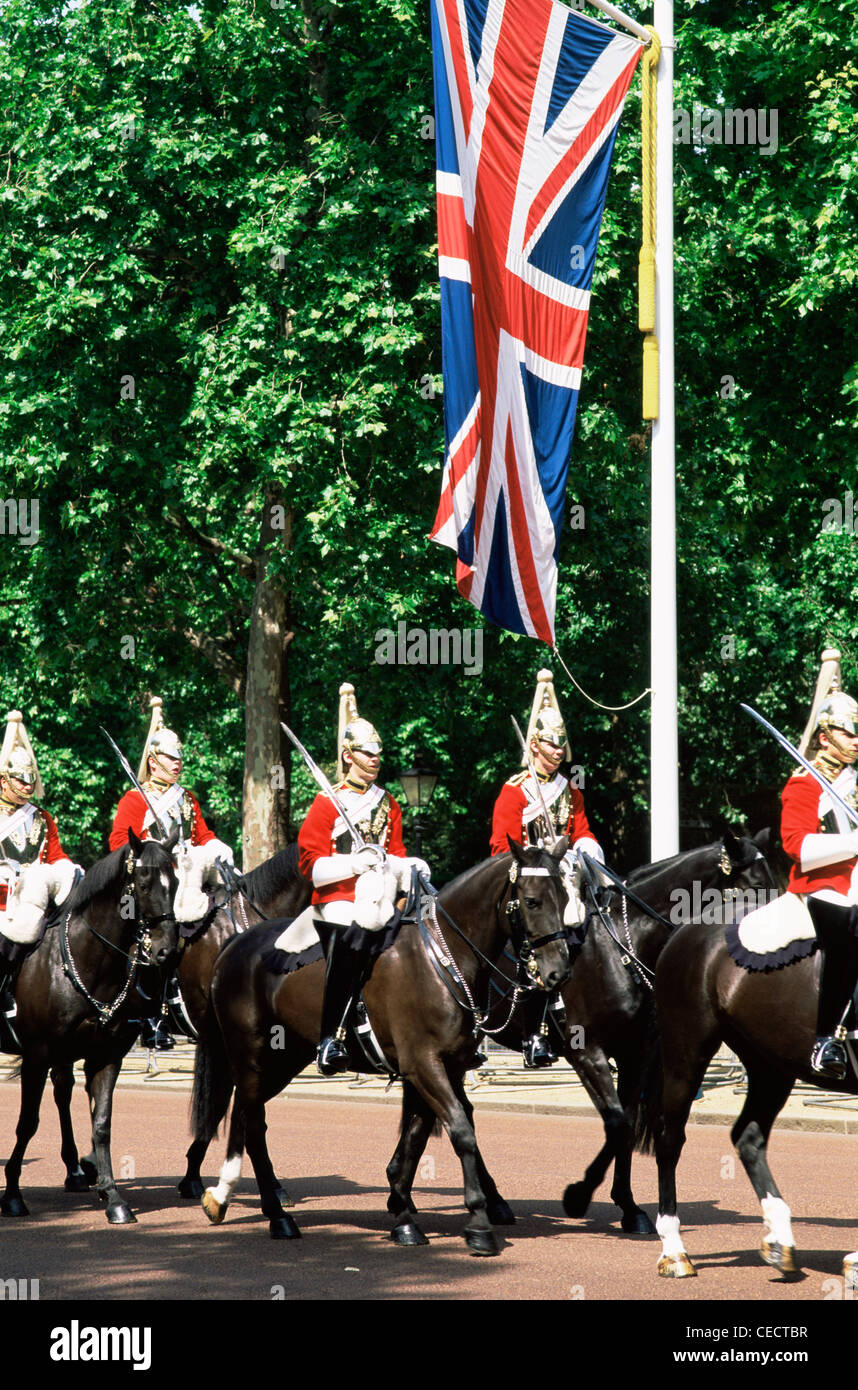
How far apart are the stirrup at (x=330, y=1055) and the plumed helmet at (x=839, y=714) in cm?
325

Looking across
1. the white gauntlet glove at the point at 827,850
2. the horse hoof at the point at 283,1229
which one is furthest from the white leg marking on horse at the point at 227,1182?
the white gauntlet glove at the point at 827,850

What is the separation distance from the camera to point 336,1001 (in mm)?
10023

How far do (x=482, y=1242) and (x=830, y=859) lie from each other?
105 inches

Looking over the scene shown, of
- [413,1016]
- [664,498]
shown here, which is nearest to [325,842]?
[413,1016]

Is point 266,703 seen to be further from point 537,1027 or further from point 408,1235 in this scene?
point 408,1235

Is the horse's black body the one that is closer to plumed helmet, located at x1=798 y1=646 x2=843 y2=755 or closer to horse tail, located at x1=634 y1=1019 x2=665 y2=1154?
horse tail, located at x1=634 y1=1019 x2=665 y2=1154

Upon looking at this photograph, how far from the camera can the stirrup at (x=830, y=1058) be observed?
27.2ft

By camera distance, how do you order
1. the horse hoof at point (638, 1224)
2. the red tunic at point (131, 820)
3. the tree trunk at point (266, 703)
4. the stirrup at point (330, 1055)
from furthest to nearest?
1. the tree trunk at point (266, 703)
2. the red tunic at point (131, 820)
3. the horse hoof at point (638, 1224)
4. the stirrup at point (330, 1055)

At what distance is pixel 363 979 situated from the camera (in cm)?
1013

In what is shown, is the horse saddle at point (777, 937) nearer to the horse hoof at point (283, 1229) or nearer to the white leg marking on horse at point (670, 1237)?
the white leg marking on horse at point (670, 1237)
